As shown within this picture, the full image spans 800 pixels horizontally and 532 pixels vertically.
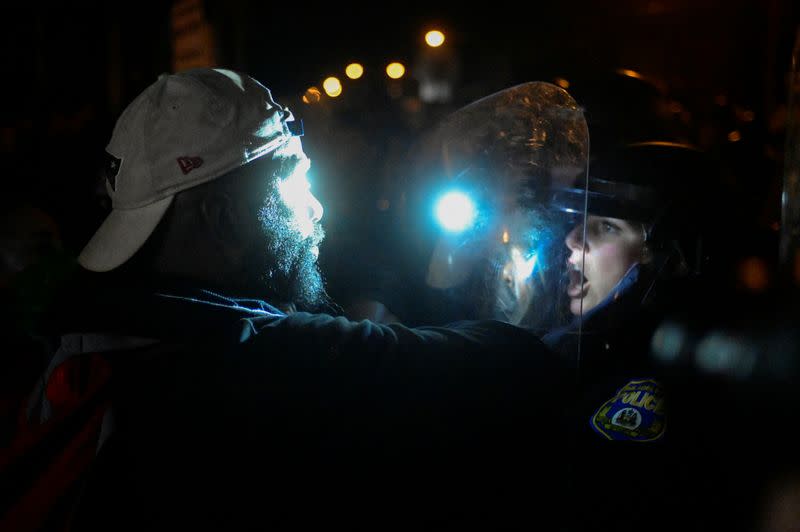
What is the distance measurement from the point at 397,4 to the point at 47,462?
28.7 feet

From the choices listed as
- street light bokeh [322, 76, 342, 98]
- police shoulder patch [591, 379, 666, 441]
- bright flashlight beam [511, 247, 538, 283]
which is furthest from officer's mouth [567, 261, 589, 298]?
street light bokeh [322, 76, 342, 98]

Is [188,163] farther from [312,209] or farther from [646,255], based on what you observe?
[646,255]

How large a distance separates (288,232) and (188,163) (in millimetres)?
378

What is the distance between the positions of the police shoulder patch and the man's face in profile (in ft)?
3.24

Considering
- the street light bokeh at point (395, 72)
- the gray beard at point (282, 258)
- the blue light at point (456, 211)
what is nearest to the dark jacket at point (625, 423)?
the blue light at point (456, 211)

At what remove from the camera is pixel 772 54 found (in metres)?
5.96

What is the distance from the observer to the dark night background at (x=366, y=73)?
434cm

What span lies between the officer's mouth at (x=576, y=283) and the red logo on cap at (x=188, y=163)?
113 cm

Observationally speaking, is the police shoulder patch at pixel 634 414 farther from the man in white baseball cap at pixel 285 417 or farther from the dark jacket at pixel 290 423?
the dark jacket at pixel 290 423

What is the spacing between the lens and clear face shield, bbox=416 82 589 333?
2123 millimetres

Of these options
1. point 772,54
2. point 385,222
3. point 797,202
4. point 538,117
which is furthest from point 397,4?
point 797,202

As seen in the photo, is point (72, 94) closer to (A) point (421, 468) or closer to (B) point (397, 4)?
(B) point (397, 4)

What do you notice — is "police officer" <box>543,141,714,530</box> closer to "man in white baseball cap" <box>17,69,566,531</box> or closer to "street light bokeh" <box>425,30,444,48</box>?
"man in white baseball cap" <box>17,69,566,531</box>

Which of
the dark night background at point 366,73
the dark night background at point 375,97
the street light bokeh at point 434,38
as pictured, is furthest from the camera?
the street light bokeh at point 434,38
